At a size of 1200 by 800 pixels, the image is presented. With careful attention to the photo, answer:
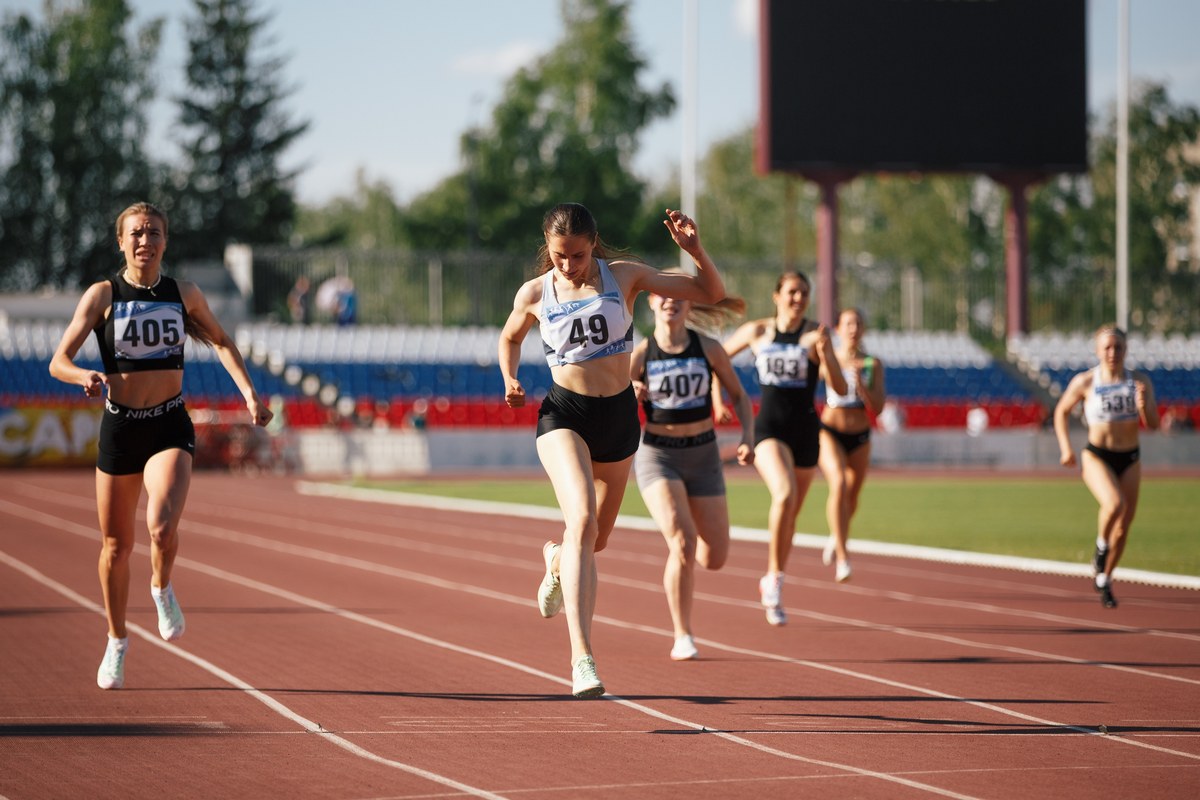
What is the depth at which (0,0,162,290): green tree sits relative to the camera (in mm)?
65125

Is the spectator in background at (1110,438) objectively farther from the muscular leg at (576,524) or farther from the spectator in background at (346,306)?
the spectator in background at (346,306)

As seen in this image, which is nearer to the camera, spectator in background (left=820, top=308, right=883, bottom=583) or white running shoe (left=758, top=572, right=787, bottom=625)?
white running shoe (left=758, top=572, right=787, bottom=625)

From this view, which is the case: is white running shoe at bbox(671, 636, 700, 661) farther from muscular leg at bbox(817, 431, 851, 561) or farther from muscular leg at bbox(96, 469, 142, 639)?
muscular leg at bbox(817, 431, 851, 561)

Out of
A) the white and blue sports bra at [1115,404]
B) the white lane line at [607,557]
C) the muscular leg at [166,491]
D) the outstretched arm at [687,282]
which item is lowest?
the white lane line at [607,557]

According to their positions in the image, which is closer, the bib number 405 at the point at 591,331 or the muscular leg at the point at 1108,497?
the bib number 405 at the point at 591,331

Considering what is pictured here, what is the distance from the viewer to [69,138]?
214 feet

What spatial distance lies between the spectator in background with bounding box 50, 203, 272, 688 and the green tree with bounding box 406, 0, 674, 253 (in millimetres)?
66888

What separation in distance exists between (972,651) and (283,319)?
136 ft

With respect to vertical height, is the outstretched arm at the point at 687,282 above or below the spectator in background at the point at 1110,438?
above

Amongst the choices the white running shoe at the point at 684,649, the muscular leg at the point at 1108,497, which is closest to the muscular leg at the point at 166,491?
the white running shoe at the point at 684,649

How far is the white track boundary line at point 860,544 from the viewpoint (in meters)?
15.1

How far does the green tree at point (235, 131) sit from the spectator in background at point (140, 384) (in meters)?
63.6

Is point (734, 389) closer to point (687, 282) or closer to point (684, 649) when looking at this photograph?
point (684, 649)

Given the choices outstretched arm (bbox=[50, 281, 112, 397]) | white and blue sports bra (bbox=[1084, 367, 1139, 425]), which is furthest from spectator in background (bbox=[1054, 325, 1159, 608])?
outstretched arm (bbox=[50, 281, 112, 397])
